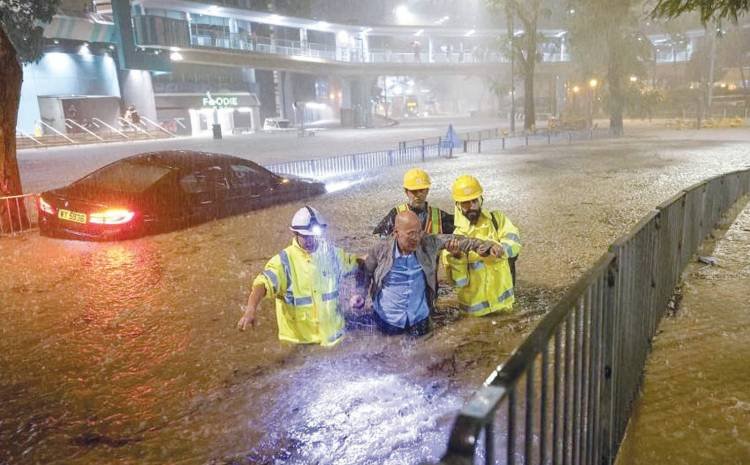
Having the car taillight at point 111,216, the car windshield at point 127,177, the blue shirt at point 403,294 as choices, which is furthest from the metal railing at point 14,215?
the blue shirt at point 403,294

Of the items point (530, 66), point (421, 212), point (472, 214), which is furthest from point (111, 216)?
point (530, 66)

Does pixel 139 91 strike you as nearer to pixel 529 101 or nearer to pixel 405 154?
pixel 405 154

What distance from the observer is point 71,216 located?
8594 mm

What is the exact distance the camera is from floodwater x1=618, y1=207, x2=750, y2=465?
3.11 meters

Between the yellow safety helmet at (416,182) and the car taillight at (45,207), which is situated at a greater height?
the yellow safety helmet at (416,182)

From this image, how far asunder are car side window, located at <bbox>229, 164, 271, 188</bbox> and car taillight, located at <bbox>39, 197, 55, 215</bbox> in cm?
296

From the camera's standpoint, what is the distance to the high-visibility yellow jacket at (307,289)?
14.3 feet

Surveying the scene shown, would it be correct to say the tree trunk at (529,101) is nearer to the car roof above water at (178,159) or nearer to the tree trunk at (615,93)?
the tree trunk at (615,93)

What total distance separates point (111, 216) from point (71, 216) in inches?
26.2

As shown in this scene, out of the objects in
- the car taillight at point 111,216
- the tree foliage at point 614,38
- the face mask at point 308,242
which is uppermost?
the tree foliage at point 614,38

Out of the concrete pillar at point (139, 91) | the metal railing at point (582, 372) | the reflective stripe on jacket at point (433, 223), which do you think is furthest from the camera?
the concrete pillar at point (139, 91)

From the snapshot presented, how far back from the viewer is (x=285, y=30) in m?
52.1

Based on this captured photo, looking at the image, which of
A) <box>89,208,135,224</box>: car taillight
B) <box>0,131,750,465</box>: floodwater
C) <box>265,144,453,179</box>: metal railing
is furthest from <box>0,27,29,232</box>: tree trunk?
<box>265,144,453,179</box>: metal railing

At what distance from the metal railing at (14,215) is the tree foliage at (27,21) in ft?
65.6
